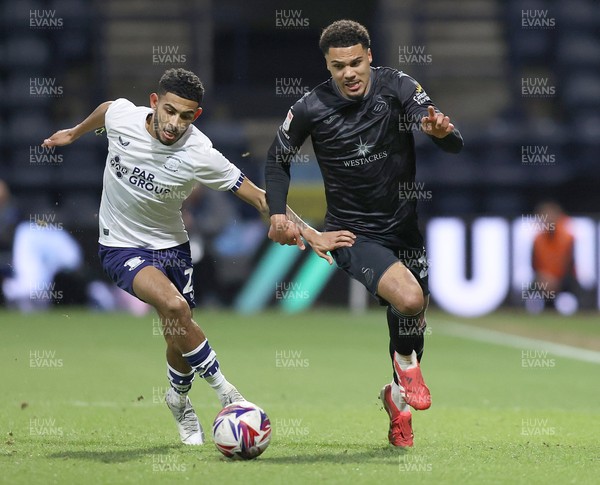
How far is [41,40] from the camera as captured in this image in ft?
67.8

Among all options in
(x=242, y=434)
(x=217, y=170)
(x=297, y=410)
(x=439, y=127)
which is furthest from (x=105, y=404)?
(x=439, y=127)

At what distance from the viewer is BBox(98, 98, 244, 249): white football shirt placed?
21.9 feet

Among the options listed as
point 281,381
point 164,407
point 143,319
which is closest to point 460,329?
point 143,319

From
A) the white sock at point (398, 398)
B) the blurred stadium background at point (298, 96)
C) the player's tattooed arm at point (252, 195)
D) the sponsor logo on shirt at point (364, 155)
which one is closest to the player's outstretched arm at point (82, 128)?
the player's tattooed arm at point (252, 195)

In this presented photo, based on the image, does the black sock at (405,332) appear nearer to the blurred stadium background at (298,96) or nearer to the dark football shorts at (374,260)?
the dark football shorts at (374,260)

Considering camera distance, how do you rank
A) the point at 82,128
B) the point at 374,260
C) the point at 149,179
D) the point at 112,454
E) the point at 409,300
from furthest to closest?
the point at 82,128 < the point at 149,179 < the point at 374,260 < the point at 409,300 < the point at 112,454

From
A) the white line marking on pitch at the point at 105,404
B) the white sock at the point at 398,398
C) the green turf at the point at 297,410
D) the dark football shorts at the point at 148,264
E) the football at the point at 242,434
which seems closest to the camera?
the green turf at the point at 297,410

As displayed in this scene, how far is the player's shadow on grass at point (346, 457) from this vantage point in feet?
19.8

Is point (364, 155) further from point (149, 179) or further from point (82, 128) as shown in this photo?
point (82, 128)

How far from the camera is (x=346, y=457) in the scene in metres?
6.18

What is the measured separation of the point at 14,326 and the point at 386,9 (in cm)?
1033

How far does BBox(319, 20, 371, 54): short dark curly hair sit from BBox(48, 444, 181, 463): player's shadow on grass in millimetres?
2512

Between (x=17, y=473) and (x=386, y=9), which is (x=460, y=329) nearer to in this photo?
(x=386, y=9)

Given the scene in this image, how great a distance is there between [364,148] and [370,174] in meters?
0.16
